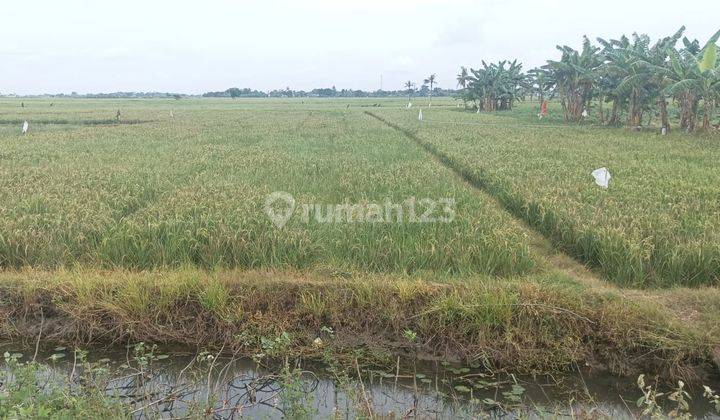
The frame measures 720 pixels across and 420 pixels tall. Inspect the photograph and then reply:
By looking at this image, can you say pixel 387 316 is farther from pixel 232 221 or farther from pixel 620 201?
pixel 620 201

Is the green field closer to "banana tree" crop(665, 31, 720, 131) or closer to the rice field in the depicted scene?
the rice field

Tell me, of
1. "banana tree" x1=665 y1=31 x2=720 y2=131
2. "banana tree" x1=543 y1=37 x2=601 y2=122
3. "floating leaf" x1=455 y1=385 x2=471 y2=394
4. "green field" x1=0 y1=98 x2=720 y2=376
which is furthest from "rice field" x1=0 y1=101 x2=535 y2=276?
"banana tree" x1=543 y1=37 x2=601 y2=122

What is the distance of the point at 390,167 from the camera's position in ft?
33.5

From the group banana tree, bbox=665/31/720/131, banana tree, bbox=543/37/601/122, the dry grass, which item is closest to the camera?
the dry grass

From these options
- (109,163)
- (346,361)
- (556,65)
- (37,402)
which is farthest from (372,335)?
(556,65)

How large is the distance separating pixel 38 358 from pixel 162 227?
181cm

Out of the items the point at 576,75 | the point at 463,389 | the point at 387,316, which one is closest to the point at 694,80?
the point at 576,75
